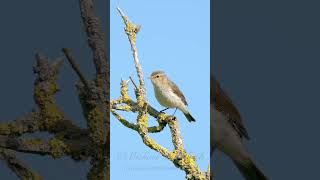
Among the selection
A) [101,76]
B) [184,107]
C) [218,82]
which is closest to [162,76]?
[184,107]

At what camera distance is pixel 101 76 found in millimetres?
5730

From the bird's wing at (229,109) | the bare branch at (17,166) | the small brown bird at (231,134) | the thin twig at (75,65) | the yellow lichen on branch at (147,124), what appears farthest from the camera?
the small brown bird at (231,134)

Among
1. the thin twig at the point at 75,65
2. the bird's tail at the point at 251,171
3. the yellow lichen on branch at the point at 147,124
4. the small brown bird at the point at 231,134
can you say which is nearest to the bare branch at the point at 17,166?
the thin twig at the point at 75,65

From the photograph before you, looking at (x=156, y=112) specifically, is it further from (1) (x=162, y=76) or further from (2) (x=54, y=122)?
(2) (x=54, y=122)

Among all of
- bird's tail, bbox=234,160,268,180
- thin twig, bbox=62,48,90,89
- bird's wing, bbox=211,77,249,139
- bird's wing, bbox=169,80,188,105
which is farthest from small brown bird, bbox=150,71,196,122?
bird's tail, bbox=234,160,268,180

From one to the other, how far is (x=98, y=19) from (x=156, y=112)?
103 cm

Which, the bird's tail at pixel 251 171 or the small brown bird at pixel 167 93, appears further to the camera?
the bird's tail at pixel 251 171

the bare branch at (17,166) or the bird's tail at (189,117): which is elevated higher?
the bare branch at (17,166)

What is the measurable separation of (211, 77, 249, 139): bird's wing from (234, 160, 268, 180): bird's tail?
10.0 inches

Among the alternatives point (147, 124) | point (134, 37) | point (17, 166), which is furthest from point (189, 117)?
point (17, 166)

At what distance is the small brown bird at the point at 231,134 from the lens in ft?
21.5

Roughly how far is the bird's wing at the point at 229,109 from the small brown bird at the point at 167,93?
153cm

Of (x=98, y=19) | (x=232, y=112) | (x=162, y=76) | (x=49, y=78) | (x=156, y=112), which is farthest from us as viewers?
(x=232, y=112)

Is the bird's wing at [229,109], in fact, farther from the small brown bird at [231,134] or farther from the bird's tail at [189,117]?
the bird's tail at [189,117]
